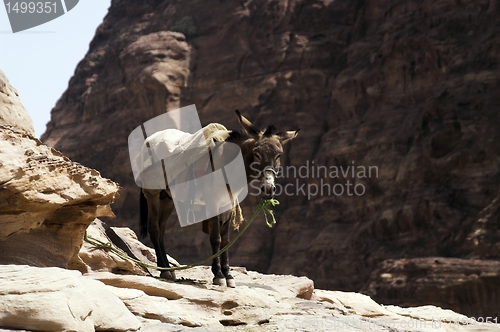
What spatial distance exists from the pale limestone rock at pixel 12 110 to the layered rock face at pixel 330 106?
2788 centimetres

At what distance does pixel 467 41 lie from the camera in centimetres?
4366

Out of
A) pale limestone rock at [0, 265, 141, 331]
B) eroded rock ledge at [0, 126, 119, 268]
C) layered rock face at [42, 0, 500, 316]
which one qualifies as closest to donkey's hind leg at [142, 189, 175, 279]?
eroded rock ledge at [0, 126, 119, 268]

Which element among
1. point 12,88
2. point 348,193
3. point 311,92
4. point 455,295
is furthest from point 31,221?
point 311,92

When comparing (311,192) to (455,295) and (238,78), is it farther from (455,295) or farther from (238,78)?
(455,295)

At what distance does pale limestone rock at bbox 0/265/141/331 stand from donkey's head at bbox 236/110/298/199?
3.16 m

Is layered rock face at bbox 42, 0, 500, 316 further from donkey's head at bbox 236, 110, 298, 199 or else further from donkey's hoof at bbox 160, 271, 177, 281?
donkey's head at bbox 236, 110, 298, 199

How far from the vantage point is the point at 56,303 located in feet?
20.8

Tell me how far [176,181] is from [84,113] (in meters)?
50.3
